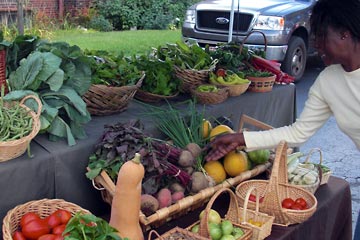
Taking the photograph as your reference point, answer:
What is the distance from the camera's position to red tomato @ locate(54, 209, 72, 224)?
1.95 m

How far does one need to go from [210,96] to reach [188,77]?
0.84 feet

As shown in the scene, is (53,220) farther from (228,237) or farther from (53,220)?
(228,237)

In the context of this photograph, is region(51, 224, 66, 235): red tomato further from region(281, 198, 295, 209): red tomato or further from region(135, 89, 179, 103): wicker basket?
region(135, 89, 179, 103): wicker basket

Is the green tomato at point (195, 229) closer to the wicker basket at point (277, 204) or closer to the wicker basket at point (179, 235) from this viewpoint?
the wicker basket at point (179, 235)

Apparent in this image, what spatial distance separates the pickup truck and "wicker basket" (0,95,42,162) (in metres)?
5.77

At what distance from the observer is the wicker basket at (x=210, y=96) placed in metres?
3.33

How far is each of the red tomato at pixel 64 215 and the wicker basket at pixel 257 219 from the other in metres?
0.74

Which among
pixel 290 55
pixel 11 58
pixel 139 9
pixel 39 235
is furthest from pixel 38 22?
pixel 39 235

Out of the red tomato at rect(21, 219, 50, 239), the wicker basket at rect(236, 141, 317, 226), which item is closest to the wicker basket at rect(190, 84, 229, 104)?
the wicker basket at rect(236, 141, 317, 226)

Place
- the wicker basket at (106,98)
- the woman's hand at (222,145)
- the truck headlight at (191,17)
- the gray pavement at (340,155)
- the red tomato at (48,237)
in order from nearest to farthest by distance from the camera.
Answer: the red tomato at (48,237)
the woman's hand at (222,145)
the wicker basket at (106,98)
the gray pavement at (340,155)
the truck headlight at (191,17)

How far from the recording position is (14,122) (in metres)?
2.05

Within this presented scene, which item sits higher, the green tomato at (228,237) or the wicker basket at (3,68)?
the wicker basket at (3,68)

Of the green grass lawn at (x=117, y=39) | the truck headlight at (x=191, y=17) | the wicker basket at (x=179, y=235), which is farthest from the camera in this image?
the green grass lawn at (x=117, y=39)

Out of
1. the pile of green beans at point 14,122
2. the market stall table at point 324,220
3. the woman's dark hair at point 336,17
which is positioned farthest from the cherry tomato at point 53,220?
the woman's dark hair at point 336,17
